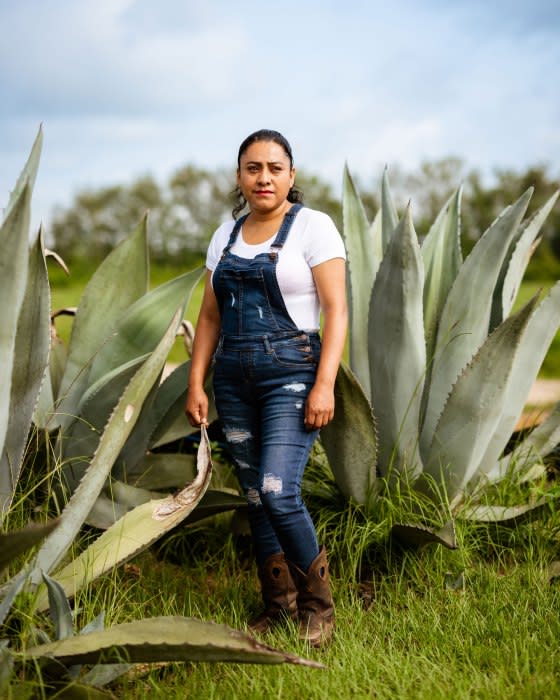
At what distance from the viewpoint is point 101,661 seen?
1.97 metres

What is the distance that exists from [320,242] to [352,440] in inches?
27.9

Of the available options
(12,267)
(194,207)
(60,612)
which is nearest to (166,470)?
(60,612)

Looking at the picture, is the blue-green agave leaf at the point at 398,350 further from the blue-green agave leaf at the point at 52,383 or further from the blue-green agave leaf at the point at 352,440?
the blue-green agave leaf at the point at 52,383

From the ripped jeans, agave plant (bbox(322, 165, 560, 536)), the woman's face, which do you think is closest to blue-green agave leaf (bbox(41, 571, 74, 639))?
the ripped jeans

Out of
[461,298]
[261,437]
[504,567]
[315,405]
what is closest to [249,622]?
[261,437]

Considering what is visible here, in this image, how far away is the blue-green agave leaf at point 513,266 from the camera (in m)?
3.12

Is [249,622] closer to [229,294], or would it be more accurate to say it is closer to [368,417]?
[368,417]

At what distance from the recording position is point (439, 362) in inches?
121

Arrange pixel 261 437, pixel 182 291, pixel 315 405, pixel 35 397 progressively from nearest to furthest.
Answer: pixel 35 397 → pixel 315 405 → pixel 261 437 → pixel 182 291

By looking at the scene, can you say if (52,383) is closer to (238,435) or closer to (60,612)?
(238,435)

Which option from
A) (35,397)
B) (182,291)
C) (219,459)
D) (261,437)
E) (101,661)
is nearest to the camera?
(101,661)

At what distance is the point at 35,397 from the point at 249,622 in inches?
38.2

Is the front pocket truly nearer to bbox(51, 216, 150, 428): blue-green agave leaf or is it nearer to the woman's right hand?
the woman's right hand

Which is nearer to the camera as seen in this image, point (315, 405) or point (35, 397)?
point (35, 397)
